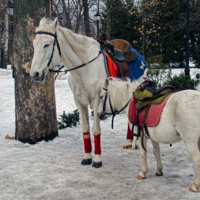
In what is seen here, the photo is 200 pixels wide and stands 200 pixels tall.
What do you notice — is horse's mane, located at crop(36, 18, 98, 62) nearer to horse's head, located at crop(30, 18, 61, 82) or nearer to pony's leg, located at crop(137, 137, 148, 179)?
horse's head, located at crop(30, 18, 61, 82)

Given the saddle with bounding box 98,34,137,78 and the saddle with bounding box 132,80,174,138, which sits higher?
the saddle with bounding box 98,34,137,78

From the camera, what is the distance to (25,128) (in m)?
5.51

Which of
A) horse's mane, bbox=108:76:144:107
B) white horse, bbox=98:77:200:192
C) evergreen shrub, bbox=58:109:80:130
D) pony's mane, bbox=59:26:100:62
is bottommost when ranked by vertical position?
evergreen shrub, bbox=58:109:80:130

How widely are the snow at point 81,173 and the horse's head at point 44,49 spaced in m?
1.55

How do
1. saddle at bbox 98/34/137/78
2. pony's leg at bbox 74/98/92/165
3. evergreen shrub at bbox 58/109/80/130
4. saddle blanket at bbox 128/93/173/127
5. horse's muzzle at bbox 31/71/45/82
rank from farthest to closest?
evergreen shrub at bbox 58/109/80/130, saddle at bbox 98/34/137/78, pony's leg at bbox 74/98/92/165, horse's muzzle at bbox 31/71/45/82, saddle blanket at bbox 128/93/173/127

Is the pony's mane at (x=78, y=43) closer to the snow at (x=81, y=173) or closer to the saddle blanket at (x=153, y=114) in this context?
the saddle blanket at (x=153, y=114)

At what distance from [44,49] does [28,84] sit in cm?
215

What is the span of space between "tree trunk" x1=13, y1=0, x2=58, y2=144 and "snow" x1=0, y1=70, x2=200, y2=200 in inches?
14.1

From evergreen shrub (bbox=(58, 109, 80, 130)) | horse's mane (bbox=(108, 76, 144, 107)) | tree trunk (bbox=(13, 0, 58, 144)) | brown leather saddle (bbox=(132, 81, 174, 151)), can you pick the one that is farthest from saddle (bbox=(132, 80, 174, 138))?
evergreen shrub (bbox=(58, 109, 80, 130))

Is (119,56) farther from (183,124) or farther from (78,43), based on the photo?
(183,124)

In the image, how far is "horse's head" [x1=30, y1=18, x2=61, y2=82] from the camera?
3453 mm

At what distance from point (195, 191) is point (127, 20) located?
73.8 ft

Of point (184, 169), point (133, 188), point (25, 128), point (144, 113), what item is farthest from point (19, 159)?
point (184, 169)

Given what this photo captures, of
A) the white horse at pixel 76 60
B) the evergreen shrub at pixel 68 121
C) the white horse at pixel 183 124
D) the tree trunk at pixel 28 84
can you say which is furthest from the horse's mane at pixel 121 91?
the evergreen shrub at pixel 68 121
